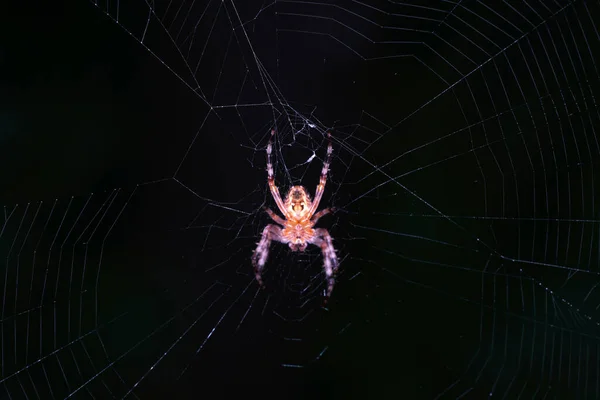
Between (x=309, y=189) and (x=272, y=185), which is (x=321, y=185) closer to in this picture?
(x=309, y=189)

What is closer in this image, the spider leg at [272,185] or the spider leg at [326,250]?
the spider leg at [272,185]

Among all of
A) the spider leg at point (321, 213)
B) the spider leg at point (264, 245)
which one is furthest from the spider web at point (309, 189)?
the spider leg at point (321, 213)

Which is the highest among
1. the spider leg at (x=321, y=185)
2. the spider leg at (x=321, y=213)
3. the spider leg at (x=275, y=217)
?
the spider leg at (x=321, y=185)

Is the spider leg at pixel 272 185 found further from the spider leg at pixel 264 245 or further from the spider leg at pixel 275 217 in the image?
the spider leg at pixel 264 245

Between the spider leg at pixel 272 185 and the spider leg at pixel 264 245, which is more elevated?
the spider leg at pixel 272 185

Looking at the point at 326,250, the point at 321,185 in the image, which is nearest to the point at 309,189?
the point at 321,185

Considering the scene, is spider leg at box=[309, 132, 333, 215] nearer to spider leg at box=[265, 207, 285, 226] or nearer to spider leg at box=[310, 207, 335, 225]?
spider leg at box=[310, 207, 335, 225]
